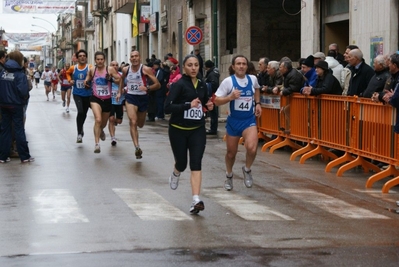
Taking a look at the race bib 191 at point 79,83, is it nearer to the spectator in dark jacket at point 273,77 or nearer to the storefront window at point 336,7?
the spectator in dark jacket at point 273,77

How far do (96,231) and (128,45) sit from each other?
48.8m

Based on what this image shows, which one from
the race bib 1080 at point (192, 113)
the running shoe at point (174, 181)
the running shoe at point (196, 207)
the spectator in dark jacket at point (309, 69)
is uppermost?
the spectator in dark jacket at point (309, 69)

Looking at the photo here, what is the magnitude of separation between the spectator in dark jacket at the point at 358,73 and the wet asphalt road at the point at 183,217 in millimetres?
1380

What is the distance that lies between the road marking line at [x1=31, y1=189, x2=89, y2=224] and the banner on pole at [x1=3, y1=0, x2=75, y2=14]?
184 ft

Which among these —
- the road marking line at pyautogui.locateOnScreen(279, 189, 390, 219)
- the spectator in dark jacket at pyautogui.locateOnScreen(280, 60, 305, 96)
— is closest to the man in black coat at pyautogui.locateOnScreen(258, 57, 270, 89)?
the spectator in dark jacket at pyautogui.locateOnScreen(280, 60, 305, 96)

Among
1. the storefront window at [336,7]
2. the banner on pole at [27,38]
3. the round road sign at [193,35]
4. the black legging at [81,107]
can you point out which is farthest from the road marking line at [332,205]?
the banner on pole at [27,38]

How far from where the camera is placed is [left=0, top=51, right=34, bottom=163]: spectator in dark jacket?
1465 cm

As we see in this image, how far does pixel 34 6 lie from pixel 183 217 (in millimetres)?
59419

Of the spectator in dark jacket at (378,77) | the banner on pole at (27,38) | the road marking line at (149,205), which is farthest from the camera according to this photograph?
the banner on pole at (27,38)

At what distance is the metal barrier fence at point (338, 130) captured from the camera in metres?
12.5

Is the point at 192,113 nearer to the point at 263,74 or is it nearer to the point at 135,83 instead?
the point at 135,83

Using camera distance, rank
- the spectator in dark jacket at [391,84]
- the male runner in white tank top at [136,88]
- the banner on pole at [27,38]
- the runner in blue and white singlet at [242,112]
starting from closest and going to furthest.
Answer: the runner in blue and white singlet at [242,112] → the spectator in dark jacket at [391,84] → the male runner in white tank top at [136,88] → the banner on pole at [27,38]

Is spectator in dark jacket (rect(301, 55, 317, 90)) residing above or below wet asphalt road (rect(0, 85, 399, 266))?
above

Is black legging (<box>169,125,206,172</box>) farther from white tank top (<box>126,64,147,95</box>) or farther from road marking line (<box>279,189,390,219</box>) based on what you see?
white tank top (<box>126,64,147,95</box>)
